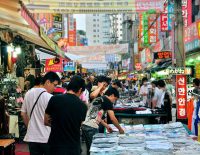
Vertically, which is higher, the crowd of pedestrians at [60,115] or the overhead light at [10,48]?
the overhead light at [10,48]

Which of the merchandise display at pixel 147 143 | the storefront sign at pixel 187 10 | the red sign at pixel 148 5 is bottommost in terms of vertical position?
the merchandise display at pixel 147 143

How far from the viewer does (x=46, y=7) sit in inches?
575

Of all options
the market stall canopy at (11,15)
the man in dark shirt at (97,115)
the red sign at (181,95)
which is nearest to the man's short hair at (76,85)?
the man in dark shirt at (97,115)

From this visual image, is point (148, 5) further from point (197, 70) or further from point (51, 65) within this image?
point (197, 70)

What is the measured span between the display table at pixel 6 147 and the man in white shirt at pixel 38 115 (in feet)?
2.65

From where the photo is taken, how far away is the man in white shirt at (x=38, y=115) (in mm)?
6547

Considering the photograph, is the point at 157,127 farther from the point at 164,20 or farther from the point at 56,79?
the point at 164,20

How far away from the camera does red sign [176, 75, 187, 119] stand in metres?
13.7

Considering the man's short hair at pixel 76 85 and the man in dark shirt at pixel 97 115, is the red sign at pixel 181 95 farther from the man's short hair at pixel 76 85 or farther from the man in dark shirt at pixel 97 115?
the man's short hair at pixel 76 85

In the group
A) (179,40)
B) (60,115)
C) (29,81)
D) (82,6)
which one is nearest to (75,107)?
(60,115)

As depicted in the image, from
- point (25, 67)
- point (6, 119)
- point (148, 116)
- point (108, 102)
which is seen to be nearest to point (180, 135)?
point (108, 102)

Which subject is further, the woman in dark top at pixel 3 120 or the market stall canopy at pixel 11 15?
the woman in dark top at pixel 3 120

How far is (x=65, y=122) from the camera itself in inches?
206

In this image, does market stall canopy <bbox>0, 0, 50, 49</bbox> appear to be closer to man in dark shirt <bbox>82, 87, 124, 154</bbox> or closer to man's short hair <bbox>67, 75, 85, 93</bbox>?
man in dark shirt <bbox>82, 87, 124, 154</bbox>
